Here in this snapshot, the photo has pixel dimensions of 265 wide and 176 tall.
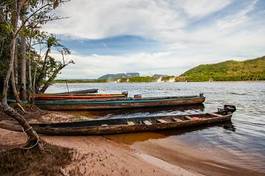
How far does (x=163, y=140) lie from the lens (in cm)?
1285

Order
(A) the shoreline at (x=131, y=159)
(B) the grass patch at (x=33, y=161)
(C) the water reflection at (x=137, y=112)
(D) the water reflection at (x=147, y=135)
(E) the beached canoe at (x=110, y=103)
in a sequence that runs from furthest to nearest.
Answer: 1. (E) the beached canoe at (x=110, y=103)
2. (C) the water reflection at (x=137, y=112)
3. (D) the water reflection at (x=147, y=135)
4. (A) the shoreline at (x=131, y=159)
5. (B) the grass patch at (x=33, y=161)

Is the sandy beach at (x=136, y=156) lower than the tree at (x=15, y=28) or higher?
lower

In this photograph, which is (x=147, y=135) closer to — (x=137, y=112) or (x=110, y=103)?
(x=110, y=103)

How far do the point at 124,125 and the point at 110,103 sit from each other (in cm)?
1166

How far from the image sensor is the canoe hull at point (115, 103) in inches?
902

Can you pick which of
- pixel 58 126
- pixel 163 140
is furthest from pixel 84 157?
pixel 163 140

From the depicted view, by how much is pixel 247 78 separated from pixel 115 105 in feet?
343

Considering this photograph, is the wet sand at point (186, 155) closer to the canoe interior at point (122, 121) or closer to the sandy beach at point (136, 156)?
the sandy beach at point (136, 156)

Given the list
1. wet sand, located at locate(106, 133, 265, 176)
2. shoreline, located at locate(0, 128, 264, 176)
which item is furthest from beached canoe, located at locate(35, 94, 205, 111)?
shoreline, located at locate(0, 128, 264, 176)

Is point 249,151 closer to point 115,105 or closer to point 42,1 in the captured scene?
point 42,1

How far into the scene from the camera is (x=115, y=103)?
24.8 meters

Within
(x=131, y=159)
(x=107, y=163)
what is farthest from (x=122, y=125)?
(x=107, y=163)

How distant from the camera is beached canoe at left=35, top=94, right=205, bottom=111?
22875mm

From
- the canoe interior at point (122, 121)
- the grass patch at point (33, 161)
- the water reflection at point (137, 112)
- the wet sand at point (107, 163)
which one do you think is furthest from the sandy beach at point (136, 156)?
the water reflection at point (137, 112)
